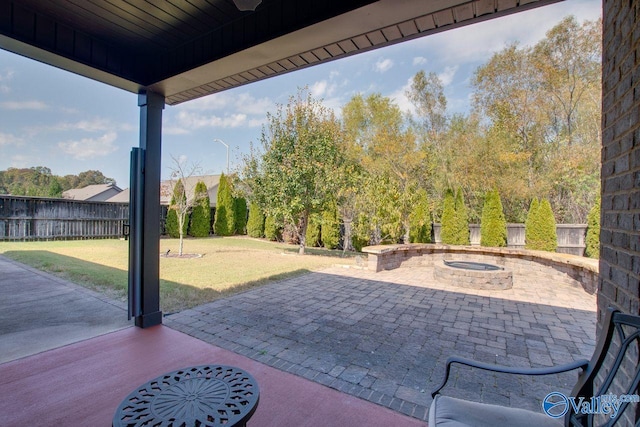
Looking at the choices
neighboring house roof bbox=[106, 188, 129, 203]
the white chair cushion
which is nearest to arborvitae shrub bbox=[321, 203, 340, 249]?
the white chair cushion

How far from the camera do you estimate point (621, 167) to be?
1.43 m

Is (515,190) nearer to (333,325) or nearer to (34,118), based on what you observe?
(333,325)

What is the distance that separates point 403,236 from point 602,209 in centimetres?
823

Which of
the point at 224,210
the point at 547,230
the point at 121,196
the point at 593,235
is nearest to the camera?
the point at 593,235

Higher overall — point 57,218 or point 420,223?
point 420,223

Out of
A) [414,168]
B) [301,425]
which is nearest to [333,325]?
[301,425]

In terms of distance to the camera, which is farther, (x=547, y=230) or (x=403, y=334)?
(x=547, y=230)

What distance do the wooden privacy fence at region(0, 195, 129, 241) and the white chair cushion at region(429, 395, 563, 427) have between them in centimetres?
920

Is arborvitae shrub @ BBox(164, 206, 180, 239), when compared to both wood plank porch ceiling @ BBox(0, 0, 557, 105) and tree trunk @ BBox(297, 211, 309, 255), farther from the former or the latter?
wood plank porch ceiling @ BBox(0, 0, 557, 105)

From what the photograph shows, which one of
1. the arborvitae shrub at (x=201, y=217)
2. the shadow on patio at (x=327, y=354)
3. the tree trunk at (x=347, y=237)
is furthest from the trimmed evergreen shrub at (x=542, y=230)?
the arborvitae shrub at (x=201, y=217)

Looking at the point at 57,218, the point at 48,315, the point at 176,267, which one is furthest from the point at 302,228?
the point at 57,218

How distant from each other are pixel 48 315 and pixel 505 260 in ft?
29.9

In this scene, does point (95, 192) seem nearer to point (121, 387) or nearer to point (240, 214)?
point (240, 214)

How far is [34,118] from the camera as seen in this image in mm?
13297
